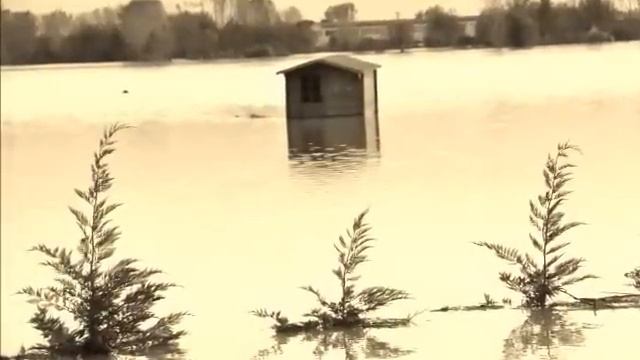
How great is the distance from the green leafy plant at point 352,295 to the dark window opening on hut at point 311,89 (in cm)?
22

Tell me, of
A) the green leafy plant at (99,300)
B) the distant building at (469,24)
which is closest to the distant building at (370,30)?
the distant building at (469,24)

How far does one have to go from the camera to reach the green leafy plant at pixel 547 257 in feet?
5.90

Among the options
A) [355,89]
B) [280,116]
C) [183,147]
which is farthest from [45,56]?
[355,89]

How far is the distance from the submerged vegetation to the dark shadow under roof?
253mm

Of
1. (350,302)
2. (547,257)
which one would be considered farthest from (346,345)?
(547,257)

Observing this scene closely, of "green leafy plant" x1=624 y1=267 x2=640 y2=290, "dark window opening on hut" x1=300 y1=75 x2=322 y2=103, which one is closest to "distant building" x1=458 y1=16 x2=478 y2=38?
"dark window opening on hut" x1=300 y1=75 x2=322 y2=103

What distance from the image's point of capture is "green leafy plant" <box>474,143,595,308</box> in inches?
70.8

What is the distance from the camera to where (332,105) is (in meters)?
1.81

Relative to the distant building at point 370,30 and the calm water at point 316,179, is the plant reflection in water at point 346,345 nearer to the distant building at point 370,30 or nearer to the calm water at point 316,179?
the calm water at point 316,179

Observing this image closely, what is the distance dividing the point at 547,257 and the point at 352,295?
34cm

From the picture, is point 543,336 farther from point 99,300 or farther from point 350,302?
point 99,300

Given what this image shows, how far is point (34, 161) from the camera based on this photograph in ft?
6.01

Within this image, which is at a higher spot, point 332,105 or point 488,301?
point 332,105

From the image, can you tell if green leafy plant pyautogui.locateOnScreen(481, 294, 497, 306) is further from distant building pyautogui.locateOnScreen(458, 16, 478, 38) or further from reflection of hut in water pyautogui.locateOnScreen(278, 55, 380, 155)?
distant building pyautogui.locateOnScreen(458, 16, 478, 38)
